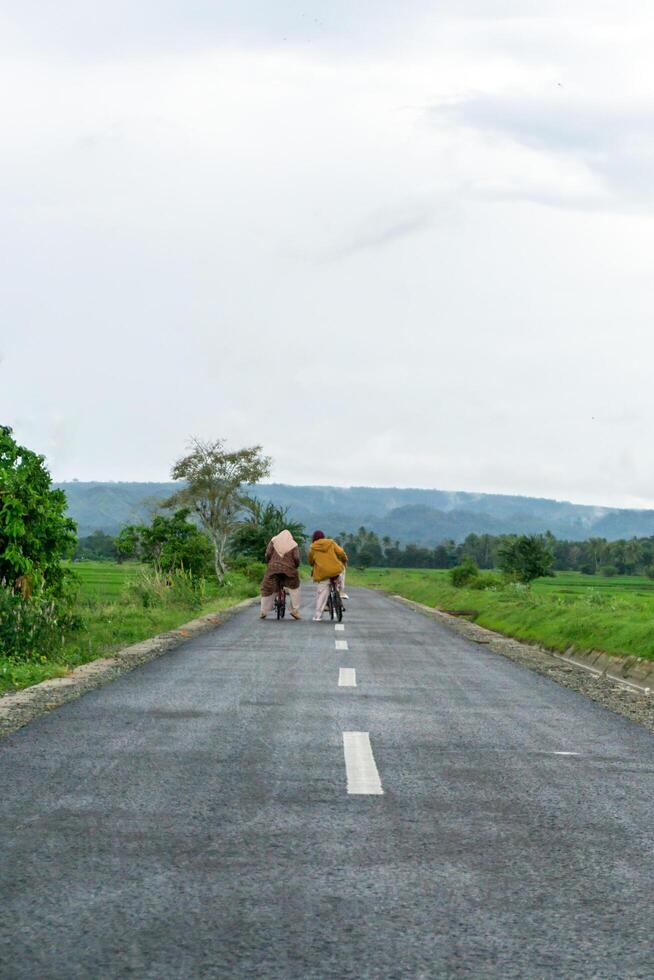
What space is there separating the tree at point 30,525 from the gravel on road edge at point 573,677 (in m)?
7.79

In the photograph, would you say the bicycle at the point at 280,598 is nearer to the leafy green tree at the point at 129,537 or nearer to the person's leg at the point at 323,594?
the person's leg at the point at 323,594

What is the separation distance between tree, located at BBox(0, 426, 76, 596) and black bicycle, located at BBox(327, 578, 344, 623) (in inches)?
306

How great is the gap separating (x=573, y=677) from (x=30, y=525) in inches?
354

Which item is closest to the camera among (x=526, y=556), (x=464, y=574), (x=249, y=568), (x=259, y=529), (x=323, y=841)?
(x=323, y=841)

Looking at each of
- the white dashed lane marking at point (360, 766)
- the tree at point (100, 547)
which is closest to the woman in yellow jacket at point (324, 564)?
the white dashed lane marking at point (360, 766)

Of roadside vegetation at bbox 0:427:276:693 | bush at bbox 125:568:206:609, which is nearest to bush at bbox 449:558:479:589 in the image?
roadside vegetation at bbox 0:427:276:693

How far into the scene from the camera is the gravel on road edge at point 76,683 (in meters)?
10.4

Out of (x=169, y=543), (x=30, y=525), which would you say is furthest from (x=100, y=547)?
(x=30, y=525)

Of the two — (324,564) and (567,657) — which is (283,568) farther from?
(567,657)

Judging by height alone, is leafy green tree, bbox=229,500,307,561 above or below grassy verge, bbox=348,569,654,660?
above

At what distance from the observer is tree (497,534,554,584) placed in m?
86.4

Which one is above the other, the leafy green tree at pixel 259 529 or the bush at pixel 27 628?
the leafy green tree at pixel 259 529

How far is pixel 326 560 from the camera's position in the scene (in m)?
26.0

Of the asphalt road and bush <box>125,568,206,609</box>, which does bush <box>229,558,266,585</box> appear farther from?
the asphalt road
